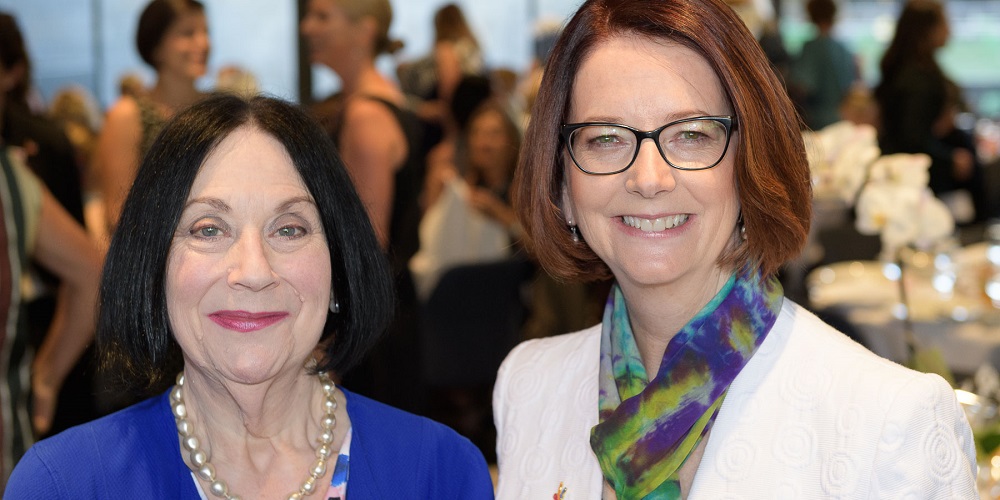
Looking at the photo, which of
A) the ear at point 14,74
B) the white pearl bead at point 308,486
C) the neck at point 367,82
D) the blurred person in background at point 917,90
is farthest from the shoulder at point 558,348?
the blurred person in background at point 917,90

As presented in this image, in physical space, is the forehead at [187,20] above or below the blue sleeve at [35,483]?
above

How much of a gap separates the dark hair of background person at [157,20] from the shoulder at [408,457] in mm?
2484

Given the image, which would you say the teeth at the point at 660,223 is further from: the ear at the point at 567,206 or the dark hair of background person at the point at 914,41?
the dark hair of background person at the point at 914,41

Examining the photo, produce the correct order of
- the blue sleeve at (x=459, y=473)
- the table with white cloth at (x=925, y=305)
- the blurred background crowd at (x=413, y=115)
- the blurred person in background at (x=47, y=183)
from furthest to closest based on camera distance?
the blurred background crowd at (x=413, y=115), the blurred person in background at (x=47, y=183), the table with white cloth at (x=925, y=305), the blue sleeve at (x=459, y=473)

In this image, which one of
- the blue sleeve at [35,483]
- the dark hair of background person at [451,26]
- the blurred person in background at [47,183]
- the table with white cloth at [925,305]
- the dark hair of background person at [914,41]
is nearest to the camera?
the blue sleeve at [35,483]

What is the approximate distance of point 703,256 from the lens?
1.62 m

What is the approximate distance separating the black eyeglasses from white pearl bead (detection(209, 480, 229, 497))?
714 millimetres

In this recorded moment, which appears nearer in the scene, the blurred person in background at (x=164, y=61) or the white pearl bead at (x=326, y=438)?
the white pearl bead at (x=326, y=438)

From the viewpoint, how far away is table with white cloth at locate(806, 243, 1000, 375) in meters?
3.30

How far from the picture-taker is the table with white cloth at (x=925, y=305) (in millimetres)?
3301

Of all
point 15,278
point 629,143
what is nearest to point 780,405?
point 629,143

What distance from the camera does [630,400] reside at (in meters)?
1.65

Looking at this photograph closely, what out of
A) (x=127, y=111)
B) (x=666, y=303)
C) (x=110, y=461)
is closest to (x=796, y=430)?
(x=666, y=303)

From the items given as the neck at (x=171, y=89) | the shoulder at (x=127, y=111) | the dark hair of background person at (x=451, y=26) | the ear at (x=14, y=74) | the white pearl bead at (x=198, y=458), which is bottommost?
the white pearl bead at (x=198, y=458)
